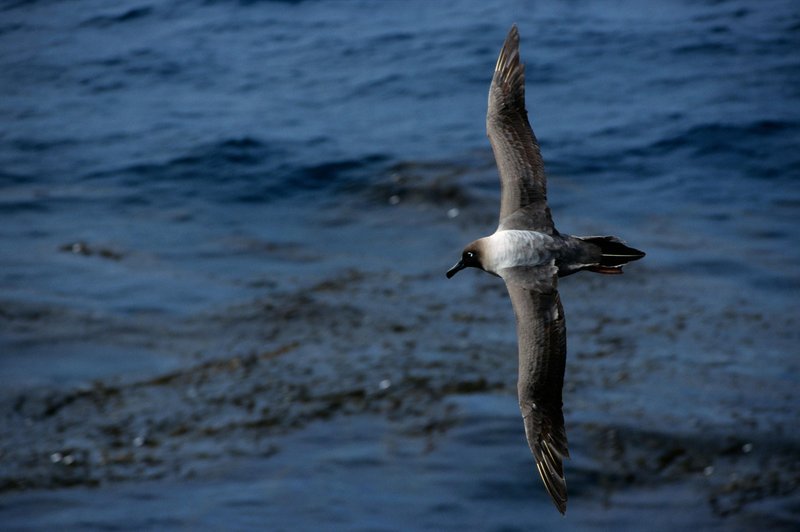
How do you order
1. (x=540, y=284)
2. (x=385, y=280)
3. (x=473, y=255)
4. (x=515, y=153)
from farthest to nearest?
(x=385, y=280) < (x=515, y=153) < (x=473, y=255) < (x=540, y=284)

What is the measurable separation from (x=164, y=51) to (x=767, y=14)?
14005 millimetres

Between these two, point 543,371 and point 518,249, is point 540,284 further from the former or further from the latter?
point 543,371

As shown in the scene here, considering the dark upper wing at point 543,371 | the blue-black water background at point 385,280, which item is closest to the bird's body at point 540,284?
the dark upper wing at point 543,371

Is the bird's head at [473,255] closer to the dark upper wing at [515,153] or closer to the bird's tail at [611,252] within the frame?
the dark upper wing at [515,153]

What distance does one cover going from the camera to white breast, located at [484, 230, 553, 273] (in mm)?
7828

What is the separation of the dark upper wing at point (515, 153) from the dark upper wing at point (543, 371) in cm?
63

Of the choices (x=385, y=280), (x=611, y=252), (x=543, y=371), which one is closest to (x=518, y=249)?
(x=611, y=252)

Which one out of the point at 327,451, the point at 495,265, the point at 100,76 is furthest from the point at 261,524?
the point at 100,76

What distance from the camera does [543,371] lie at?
762 centimetres

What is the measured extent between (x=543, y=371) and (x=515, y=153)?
1.85 m

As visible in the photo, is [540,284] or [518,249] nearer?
[540,284]

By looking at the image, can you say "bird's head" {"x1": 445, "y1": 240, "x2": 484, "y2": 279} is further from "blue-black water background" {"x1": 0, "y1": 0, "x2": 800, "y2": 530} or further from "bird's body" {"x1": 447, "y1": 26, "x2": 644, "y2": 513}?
"blue-black water background" {"x1": 0, "y1": 0, "x2": 800, "y2": 530}

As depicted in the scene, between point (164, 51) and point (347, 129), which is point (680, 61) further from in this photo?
point (164, 51)

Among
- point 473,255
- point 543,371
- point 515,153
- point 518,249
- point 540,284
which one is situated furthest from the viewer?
point 515,153
